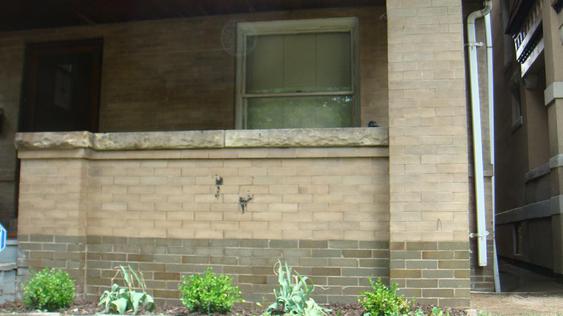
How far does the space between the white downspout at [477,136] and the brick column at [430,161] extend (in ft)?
6.96

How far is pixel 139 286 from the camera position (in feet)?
21.6

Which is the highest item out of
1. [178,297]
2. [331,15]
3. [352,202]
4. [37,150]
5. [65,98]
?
[331,15]

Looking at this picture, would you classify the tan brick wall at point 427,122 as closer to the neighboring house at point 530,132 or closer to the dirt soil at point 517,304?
the dirt soil at point 517,304

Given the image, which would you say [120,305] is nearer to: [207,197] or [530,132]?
[207,197]

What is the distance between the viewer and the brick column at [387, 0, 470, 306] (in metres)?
6.02

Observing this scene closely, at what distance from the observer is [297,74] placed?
894 centimetres

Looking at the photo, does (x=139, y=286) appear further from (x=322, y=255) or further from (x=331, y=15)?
(x=331, y=15)

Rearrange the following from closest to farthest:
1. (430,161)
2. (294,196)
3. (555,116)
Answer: (430,161)
(294,196)
(555,116)

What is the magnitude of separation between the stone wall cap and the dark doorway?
279 cm

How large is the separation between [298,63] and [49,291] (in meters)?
4.90

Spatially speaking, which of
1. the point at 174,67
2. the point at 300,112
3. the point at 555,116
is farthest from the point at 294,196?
the point at 555,116

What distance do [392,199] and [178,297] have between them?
2619mm

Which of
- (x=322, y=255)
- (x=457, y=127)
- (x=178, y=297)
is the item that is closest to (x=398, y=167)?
(x=457, y=127)

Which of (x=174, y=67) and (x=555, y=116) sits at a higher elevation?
(x=174, y=67)
